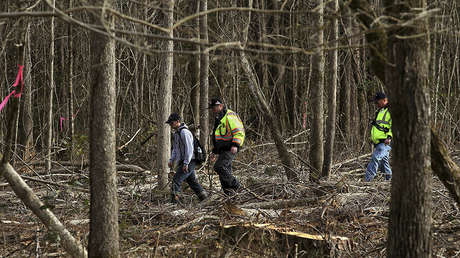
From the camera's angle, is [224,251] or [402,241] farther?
[224,251]

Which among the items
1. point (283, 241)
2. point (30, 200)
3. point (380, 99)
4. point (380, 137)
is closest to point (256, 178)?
point (380, 137)

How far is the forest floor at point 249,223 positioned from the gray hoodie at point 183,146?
645mm

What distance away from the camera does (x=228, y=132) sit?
33.2ft

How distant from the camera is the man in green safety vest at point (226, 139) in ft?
32.8

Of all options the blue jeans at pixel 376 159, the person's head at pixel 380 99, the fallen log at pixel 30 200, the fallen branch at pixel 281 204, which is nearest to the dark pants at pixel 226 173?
the fallen branch at pixel 281 204

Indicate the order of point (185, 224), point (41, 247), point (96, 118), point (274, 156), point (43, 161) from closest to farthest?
point (96, 118), point (41, 247), point (185, 224), point (43, 161), point (274, 156)

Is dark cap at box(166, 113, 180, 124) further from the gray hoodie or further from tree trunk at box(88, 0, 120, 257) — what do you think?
tree trunk at box(88, 0, 120, 257)

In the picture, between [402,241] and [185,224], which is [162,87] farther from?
[402,241]

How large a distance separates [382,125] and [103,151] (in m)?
6.96

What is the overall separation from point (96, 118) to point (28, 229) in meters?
3.42

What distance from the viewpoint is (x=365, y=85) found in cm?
1814

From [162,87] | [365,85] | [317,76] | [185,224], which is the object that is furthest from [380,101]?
[365,85]

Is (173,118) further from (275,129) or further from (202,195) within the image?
(275,129)

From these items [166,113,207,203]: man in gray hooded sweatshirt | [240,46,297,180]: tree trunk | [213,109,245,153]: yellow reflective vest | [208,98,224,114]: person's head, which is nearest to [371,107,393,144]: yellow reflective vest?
[240,46,297,180]: tree trunk
